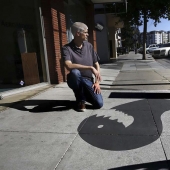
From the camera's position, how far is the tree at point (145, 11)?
18516mm

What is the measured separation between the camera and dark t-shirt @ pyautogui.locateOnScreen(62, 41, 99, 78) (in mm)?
4012

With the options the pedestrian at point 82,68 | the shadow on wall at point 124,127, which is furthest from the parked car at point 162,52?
the pedestrian at point 82,68

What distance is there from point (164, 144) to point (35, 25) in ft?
19.1

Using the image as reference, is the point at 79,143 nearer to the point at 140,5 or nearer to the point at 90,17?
the point at 90,17

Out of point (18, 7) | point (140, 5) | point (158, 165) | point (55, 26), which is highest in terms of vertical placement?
point (140, 5)

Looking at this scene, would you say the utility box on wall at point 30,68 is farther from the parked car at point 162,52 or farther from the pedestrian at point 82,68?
the parked car at point 162,52

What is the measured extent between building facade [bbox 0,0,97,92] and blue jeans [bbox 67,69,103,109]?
3.35 metres

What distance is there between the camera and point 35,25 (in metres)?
7.23

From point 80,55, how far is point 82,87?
1.97 feet

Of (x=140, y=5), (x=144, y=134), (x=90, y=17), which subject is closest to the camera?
(x=144, y=134)

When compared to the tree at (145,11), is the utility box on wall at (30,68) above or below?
below

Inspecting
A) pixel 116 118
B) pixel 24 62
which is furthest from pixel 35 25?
pixel 116 118

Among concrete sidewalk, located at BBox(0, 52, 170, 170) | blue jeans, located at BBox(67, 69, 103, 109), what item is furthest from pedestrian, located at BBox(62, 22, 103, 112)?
concrete sidewalk, located at BBox(0, 52, 170, 170)

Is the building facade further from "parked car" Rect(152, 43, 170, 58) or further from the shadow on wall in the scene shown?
"parked car" Rect(152, 43, 170, 58)
